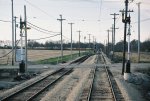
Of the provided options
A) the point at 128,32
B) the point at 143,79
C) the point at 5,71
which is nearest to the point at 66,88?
Answer: the point at 143,79

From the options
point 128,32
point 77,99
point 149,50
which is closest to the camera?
point 77,99

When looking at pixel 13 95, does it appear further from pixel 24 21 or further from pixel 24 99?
pixel 24 21

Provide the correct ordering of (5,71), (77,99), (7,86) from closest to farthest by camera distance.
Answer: (77,99), (7,86), (5,71)

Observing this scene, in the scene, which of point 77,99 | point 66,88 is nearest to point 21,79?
point 66,88

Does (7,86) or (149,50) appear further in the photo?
(149,50)

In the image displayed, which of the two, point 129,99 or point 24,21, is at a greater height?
point 24,21

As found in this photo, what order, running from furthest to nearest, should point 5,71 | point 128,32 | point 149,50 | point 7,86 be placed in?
point 149,50 → point 5,71 → point 128,32 → point 7,86

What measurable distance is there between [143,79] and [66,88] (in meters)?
10.4

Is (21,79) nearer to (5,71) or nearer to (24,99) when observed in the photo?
(5,71)

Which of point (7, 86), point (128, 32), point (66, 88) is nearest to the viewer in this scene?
point (66, 88)

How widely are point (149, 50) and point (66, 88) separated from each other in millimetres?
114699

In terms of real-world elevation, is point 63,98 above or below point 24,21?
below

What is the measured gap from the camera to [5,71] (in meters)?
39.7

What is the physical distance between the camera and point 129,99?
1984 centimetres
